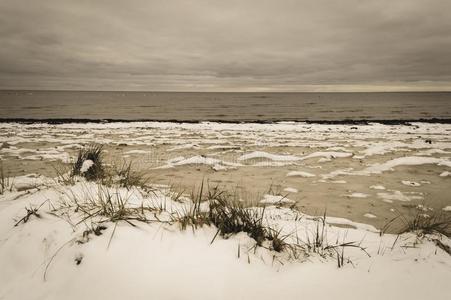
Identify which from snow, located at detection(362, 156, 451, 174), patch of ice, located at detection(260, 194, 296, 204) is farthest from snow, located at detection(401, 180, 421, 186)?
patch of ice, located at detection(260, 194, 296, 204)

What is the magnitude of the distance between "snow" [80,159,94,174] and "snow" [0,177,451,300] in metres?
2.34

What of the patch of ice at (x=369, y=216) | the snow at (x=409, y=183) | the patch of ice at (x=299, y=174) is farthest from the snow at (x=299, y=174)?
the patch of ice at (x=369, y=216)

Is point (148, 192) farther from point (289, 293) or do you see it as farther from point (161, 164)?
point (161, 164)

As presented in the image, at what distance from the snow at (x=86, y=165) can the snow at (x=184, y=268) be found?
234 centimetres

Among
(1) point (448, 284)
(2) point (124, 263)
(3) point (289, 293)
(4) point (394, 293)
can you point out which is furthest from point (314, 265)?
(2) point (124, 263)

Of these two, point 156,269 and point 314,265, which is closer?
point 156,269

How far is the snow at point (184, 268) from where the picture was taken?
182 cm

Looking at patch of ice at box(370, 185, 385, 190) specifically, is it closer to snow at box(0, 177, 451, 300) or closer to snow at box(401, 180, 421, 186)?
snow at box(401, 180, 421, 186)

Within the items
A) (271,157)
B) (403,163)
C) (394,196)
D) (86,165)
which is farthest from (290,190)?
(403,163)

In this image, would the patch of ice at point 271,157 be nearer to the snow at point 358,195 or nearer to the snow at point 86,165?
the snow at point 358,195

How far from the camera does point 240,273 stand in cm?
195

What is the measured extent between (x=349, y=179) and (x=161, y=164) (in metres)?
4.78

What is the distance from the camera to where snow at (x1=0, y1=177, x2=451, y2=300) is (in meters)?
1.82

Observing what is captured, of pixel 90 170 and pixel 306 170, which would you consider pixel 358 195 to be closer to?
pixel 306 170
